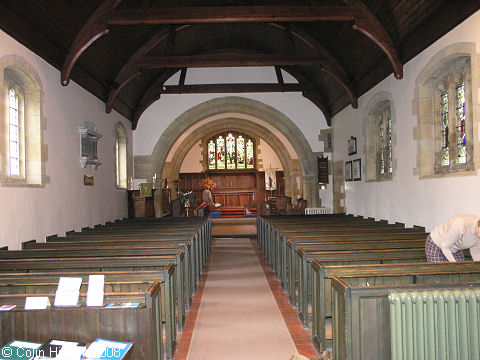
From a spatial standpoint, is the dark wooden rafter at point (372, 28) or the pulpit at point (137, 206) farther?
the pulpit at point (137, 206)

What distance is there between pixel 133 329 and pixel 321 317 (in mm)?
1628

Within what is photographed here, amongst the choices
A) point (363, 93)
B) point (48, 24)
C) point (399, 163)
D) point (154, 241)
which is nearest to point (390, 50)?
point (399, 163)

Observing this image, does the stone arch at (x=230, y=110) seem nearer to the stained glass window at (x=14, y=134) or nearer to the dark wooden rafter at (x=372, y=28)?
the dark wooden rafter at (x=372, y=28)

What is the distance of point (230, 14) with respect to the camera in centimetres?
700

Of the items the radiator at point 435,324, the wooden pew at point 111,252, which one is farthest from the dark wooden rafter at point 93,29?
the radiator at point 435,324

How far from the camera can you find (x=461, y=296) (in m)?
2.84

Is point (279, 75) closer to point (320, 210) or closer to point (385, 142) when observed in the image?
point (320, 210)

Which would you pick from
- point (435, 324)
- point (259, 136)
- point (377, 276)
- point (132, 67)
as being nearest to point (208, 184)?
point (259, 136)

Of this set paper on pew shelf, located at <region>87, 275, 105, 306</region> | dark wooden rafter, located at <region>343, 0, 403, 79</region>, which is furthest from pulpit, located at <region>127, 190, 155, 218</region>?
paper on pew shelf, located at <region>87, 275, 105, 306</region>

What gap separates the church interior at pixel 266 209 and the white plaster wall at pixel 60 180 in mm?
44

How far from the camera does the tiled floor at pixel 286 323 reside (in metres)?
3.88

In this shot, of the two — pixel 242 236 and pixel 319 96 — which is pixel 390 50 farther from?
pixel 242 236

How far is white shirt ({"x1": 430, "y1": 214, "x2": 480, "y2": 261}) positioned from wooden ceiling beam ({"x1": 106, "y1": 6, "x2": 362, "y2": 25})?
4209 millimetres

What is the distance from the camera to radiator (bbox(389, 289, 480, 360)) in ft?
9.12
